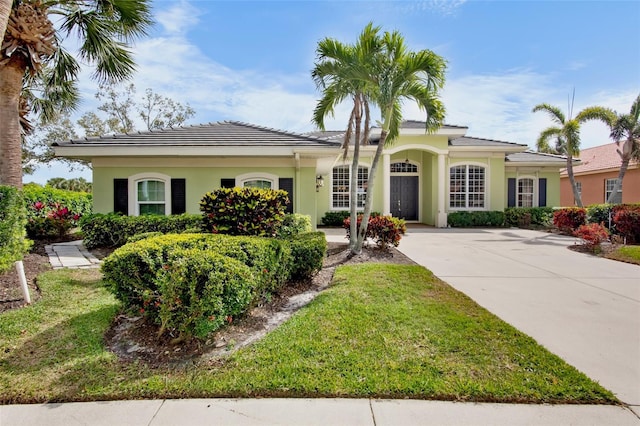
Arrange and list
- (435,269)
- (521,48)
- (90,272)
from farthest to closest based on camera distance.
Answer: (521,48) < (435,269) < (90,272)

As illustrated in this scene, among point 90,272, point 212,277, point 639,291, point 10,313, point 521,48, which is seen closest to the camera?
point 212,277

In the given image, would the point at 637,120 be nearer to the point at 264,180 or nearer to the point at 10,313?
the point at 264,180

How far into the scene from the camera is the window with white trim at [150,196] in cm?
1134

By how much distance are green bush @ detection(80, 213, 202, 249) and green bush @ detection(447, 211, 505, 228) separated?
13067 millimetres

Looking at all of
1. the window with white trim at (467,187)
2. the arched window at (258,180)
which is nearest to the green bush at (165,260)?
the arched window at (258,180)

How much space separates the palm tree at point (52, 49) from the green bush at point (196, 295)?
7.27 metres

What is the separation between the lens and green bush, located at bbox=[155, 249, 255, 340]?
10.9 feet

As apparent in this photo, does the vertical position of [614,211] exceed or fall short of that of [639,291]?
it exceeds it

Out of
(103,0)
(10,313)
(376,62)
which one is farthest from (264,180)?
(10,313)

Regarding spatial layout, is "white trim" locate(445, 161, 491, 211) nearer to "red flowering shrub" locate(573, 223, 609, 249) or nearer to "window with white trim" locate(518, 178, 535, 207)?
"window with white trim" locate(518, 178, 535, 207)

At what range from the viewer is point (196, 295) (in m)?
3.33

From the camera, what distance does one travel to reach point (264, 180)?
11516mm

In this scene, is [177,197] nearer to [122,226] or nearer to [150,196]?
[150,196]

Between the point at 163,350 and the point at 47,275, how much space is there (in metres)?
4.66
